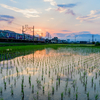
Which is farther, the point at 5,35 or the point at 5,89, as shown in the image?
the point at 5,35

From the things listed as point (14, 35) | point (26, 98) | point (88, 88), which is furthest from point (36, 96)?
point (14, 35)

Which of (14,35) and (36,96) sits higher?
(14,35)

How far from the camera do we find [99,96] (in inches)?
129

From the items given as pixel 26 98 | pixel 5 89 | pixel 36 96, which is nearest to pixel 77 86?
pixel 36 96

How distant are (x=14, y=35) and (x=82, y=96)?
31459 millimetres

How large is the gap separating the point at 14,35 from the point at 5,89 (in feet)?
98.6

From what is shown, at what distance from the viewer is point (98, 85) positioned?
161 inches

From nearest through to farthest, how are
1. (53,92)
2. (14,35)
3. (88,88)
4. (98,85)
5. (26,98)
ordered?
(26,98)
(53,92)
(88,88)
(98,85)
(14,35)

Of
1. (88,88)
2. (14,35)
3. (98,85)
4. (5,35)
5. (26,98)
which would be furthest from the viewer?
(14,35)

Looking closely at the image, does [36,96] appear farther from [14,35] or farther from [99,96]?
[14,35]

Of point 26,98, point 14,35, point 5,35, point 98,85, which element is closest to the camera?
point 26,98

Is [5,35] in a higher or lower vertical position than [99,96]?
higher

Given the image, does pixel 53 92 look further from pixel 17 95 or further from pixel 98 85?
pixel 98 85

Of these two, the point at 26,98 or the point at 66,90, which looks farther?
the point at 66,90
